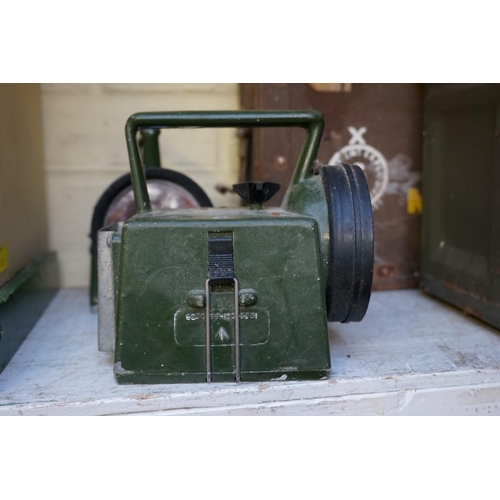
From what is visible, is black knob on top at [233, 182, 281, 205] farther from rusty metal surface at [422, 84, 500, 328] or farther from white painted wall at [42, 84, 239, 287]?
white painted wall at [42, 84, 239, 287]

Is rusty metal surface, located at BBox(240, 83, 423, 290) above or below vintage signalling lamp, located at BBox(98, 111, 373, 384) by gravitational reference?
above

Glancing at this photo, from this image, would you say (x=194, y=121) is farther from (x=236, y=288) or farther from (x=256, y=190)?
(x=236, y=288)

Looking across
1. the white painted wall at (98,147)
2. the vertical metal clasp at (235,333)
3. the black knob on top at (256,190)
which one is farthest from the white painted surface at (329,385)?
the white painted wall at (98,147)

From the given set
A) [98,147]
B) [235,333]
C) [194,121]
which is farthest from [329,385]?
[98,147]

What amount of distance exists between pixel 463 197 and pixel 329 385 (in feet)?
1.95

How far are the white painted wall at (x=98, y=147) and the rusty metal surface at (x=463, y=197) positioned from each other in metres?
0.58

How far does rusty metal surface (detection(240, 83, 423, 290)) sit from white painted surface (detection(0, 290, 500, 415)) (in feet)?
1.24

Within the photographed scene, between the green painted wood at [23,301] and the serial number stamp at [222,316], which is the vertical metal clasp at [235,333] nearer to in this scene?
the serial number stamp at [222,316]

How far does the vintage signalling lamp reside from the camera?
811mm

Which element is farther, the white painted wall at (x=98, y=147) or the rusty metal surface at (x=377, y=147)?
the white painted wall at (x=98, y=147)

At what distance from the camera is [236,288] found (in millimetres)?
809

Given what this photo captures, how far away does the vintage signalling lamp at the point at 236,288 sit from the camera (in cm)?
81

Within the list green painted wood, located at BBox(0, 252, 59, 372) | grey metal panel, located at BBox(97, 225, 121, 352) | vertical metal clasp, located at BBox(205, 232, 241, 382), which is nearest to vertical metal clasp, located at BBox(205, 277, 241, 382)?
vertical metal clasp, located at BBox(205, 232, 241, 382)

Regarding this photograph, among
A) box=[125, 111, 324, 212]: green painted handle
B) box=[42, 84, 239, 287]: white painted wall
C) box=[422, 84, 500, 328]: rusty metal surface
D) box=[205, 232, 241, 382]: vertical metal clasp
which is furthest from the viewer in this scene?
box=[42, 84, 239, 287]: white painted wall
